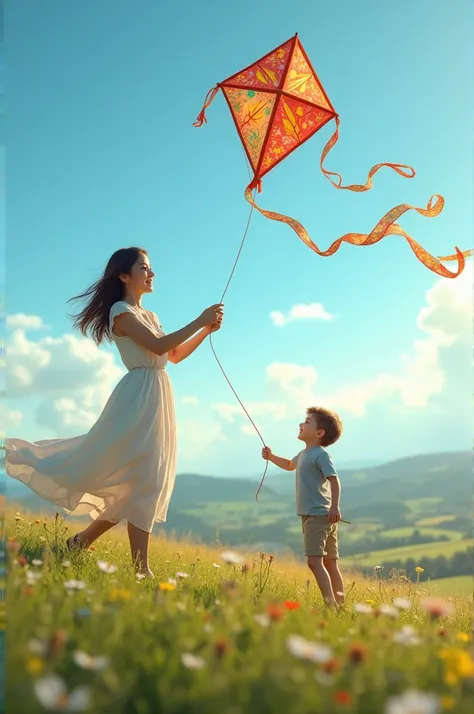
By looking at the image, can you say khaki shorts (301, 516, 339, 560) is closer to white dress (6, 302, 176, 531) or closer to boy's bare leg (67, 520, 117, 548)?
white dress (6, 302, 176, 531)

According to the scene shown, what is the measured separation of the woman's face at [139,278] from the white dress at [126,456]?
203 millimetres

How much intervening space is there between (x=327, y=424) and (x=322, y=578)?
1243 mm

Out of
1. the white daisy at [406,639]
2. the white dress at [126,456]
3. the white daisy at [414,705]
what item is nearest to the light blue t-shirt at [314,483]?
the white dress at [126,456]

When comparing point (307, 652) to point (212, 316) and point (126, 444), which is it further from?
point (212, 316)

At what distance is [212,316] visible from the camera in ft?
18.2

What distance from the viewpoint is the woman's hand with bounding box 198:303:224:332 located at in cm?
548

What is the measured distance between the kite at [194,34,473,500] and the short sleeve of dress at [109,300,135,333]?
4.78 feet

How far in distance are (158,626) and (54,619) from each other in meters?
0.45

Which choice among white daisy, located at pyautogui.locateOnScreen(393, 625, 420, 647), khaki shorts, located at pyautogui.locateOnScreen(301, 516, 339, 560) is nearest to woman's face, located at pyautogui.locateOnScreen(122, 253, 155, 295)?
khaki shorts, located at pyautogui.locateOnScreen(301, 516, 339, 560)

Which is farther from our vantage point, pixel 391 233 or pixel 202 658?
pixel 391 233

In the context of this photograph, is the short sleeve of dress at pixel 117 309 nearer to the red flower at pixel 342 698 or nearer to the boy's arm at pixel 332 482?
the boy's arm at pixel 332 482

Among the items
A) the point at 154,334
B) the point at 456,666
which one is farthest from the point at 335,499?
the point at 456,666

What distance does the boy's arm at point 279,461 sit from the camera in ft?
19.4

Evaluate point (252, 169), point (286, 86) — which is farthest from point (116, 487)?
point (286, 86)
